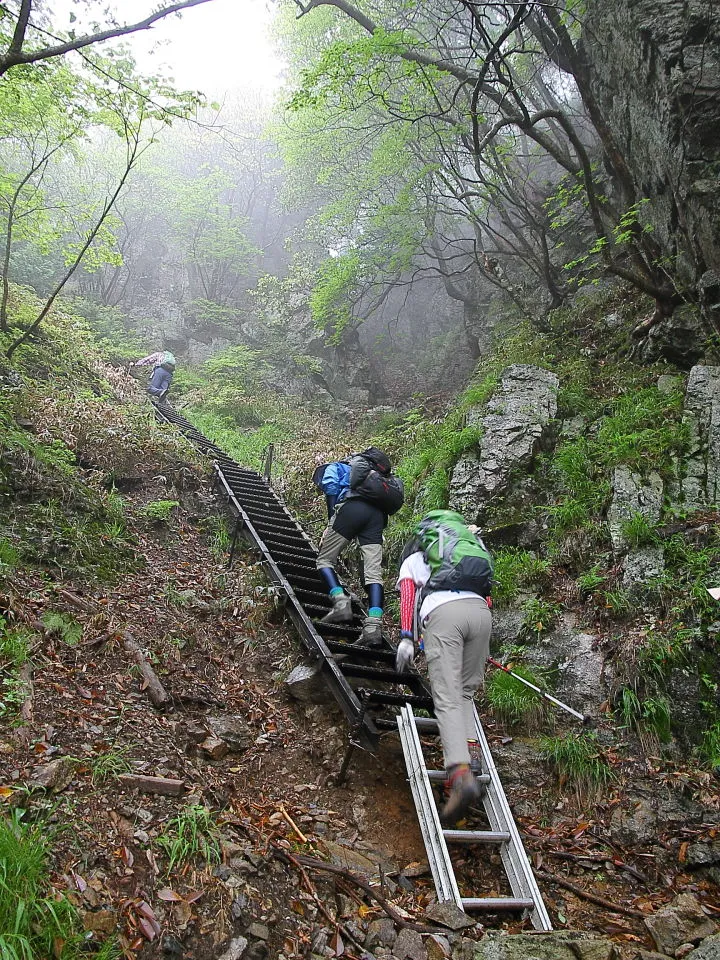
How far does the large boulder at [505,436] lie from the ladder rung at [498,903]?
4295mm

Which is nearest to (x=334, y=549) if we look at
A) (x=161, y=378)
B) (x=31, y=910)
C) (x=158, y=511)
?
(x=158, y=511)

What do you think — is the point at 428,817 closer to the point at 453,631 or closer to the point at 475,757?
the point at 475,757

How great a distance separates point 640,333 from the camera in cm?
868

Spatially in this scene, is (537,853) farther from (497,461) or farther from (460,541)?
(497,461)

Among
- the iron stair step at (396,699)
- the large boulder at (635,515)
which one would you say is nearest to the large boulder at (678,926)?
the iron stair step at (396,699)

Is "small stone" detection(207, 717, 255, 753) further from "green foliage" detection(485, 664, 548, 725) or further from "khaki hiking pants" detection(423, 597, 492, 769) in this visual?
"green foliage" detection(485, 664, 548, 725)

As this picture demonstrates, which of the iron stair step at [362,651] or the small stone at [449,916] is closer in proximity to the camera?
the small stone at [449,916]

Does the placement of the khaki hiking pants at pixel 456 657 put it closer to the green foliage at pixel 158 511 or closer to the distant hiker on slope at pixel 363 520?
the distant hiker on slope at pixel 363 520

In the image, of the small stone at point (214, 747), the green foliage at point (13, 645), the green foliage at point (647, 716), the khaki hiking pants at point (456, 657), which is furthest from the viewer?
the green foliage at point (647, 716)

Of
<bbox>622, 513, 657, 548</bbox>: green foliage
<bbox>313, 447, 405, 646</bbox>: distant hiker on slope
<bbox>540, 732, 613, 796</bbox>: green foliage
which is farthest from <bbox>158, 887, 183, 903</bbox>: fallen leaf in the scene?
<bbox>622, 513, 657, 548</bbox>: green foliage

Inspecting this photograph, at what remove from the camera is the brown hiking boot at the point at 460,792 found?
11.1 feet

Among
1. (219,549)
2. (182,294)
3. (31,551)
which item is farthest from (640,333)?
(182,294)

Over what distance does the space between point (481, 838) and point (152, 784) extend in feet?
6.92

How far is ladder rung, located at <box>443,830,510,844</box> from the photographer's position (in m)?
3.42
